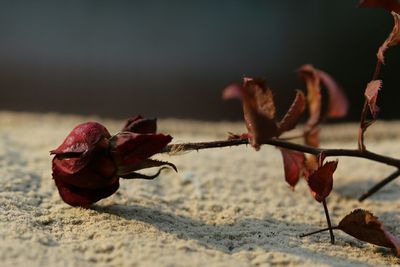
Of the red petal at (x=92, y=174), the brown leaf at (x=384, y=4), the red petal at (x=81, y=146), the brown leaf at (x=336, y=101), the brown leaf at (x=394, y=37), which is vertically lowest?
the red petal at (x=92, y=174)

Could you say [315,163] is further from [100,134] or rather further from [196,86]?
[196,86]

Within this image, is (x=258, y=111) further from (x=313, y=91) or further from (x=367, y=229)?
(x=313, y=91)

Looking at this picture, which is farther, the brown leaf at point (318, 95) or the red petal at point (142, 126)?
the brown leaf at point (318, 95)

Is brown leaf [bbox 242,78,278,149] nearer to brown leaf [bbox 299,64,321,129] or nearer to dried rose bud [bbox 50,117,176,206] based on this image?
dried rose bud [bbox 50,117,176,206]

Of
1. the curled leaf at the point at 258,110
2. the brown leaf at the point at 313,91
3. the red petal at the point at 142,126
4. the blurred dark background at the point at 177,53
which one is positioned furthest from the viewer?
the blurred dark background at the point at 177,53

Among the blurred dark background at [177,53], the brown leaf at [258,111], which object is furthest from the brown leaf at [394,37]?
the blurred dark background at [177,53]

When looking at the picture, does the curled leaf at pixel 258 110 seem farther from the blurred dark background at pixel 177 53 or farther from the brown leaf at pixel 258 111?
the blurred dark background at pixel 177 53
